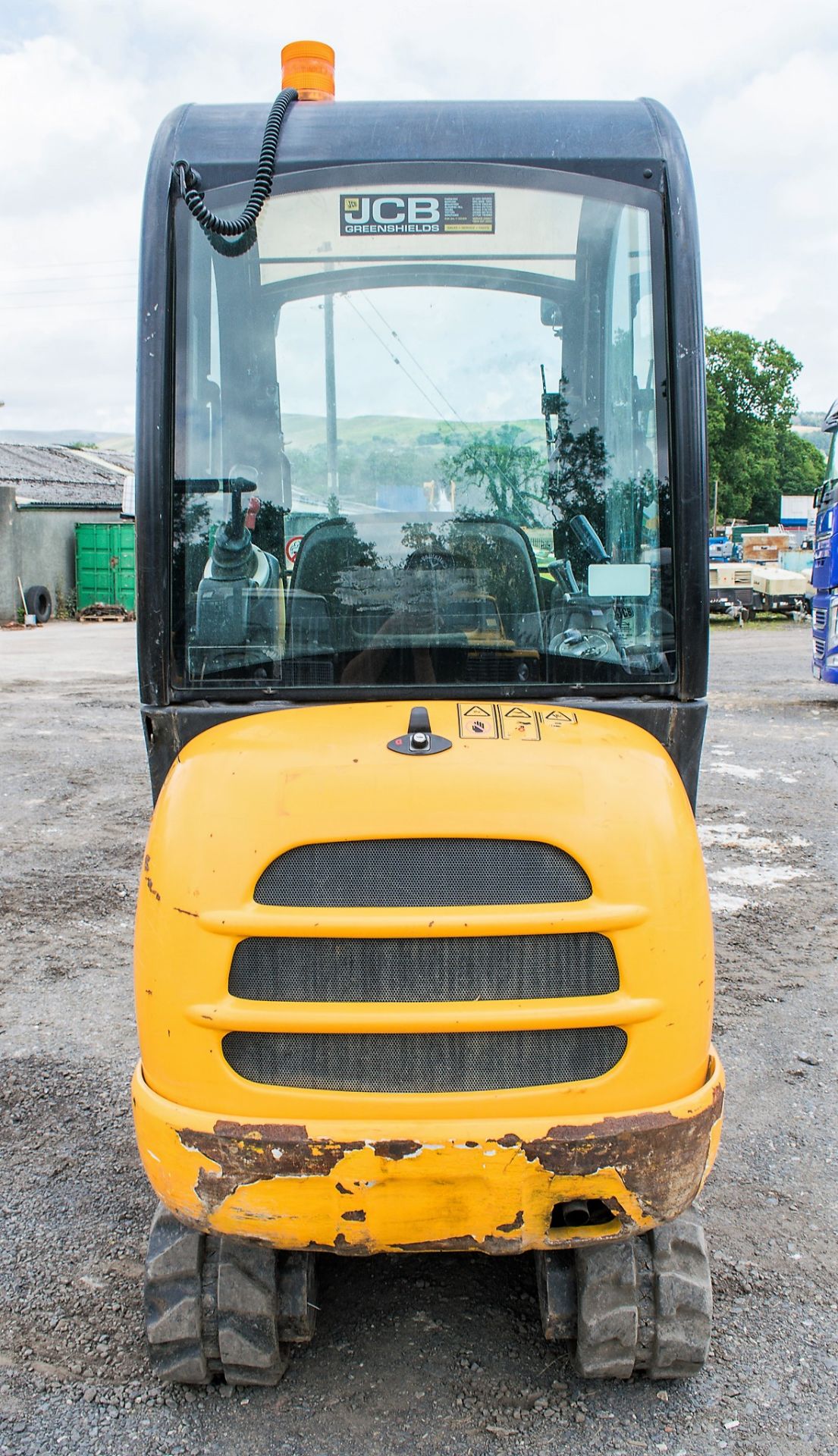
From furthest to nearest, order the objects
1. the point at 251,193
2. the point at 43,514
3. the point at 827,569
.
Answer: the point at 43,514 < the point at 827,569 < the point at 251,193

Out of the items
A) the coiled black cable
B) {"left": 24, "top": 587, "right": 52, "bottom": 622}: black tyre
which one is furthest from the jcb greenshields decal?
{"left": 24, "top": 587, "right": 52, "bottom": 622}: black tyre

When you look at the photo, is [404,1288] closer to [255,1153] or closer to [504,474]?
[255,1153]

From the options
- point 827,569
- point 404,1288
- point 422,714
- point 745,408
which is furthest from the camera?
point 745,408

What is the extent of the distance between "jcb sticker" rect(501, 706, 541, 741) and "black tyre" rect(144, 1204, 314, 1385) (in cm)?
122

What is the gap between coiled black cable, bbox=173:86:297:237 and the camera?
2600 millimetres

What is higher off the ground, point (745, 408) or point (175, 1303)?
point (745, 408)

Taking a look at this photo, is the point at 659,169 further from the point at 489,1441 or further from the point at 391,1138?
the point at 489,1441

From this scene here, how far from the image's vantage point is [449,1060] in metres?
2.20

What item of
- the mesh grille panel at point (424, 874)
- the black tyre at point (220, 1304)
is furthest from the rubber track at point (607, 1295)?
the mesh grille panel at point (424, 874)

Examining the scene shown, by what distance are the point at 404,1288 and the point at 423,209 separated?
2.70 metres

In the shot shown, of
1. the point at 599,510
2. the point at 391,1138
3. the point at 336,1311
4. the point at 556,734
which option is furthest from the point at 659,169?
the point at 336,1311

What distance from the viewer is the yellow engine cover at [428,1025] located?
2.16 metres

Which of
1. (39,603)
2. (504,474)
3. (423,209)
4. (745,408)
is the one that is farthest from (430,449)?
(745,408)

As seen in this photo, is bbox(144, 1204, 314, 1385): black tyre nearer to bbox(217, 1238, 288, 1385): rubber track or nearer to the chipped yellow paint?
bbox(217, 1238, 288, 1385): rubber track
